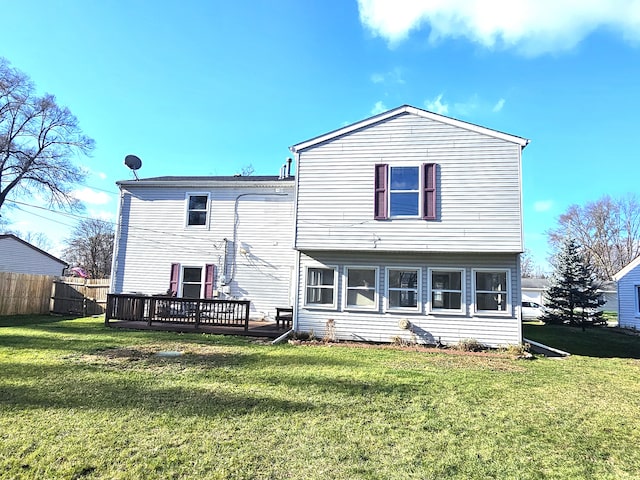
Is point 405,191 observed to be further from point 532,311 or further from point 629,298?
point 532,311

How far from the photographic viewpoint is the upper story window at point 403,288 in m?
10.6

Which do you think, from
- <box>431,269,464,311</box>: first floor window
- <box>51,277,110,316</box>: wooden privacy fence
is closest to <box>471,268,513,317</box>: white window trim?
<box>431,269,464,311</box>: first floor window

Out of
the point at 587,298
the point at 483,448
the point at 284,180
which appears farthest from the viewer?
the point at 587,298

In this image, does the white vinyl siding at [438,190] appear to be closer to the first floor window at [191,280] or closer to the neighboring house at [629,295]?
the first floor window at [191,280]

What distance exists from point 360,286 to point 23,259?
23566 millimetres

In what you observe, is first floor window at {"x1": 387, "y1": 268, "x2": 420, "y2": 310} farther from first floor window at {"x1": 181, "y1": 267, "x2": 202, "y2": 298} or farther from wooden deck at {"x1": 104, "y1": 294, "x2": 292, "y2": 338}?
first floor window at {"x1": 181, "y1": 267, "x2": 202, "y2": 298}

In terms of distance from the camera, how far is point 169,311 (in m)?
12.0

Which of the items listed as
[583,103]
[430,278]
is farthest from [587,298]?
[430,278]

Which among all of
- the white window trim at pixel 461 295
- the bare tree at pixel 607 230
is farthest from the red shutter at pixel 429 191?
the bare tree at pixel 607 230

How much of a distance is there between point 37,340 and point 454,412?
9.87 m

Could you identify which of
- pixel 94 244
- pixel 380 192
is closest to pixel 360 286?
pixel 380 192

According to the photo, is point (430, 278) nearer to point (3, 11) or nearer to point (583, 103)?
point (583, 103)

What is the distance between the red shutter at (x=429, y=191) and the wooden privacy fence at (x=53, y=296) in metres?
13.6

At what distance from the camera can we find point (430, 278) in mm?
10477
